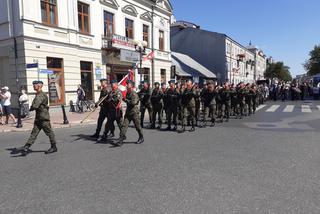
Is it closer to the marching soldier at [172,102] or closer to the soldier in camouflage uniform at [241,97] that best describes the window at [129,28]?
the soldier in camouflage uniform at [241,97]

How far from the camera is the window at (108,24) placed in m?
20.8

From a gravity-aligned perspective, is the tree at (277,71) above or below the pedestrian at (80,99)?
above

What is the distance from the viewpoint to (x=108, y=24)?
21.0 meters

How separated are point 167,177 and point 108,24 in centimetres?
1807

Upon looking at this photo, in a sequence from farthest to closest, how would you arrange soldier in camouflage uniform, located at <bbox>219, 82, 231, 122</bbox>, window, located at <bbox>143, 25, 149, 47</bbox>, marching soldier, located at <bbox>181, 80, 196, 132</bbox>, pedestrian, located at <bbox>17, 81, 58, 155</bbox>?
window, located at <bbox>143, 25, 149, 47</bbox> < soldier in camouflage uniform, located at <bbox>219, 82, 231, 122</bbox> < marching soldier, located at <bbox>181, 80, 196, 132</bbox> < pedestrian, located at <bbox>17, 81, 58, 155</bbox>

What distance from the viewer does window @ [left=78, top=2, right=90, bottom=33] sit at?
1853cm

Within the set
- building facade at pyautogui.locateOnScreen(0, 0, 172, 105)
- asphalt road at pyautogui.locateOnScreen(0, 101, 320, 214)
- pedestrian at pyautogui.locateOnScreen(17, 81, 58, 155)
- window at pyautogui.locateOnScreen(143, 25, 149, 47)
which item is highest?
window at pyautogui.locateOnScreen(143, 25, 149, 47)

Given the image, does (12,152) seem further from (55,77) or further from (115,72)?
(115,72)

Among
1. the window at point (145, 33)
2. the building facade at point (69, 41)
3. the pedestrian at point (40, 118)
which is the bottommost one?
the pedestrian at point (40, 118)

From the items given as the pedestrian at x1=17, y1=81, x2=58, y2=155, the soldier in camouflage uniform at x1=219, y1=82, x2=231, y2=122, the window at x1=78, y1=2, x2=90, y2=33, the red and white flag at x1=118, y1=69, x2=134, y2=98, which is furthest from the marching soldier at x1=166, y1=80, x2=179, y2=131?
the window at x1=78, y1=2, x2=90, y2=33

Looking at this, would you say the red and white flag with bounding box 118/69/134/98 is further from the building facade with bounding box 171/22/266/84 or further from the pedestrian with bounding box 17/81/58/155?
the building facade with bounding box 171/22/266/84

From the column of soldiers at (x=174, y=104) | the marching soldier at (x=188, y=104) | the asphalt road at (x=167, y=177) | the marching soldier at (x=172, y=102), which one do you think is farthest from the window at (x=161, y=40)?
the asphalt road at (x=167, y=177)

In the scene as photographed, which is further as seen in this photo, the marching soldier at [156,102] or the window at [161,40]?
the window at [161,40]

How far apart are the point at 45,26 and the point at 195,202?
1497 centimetres
